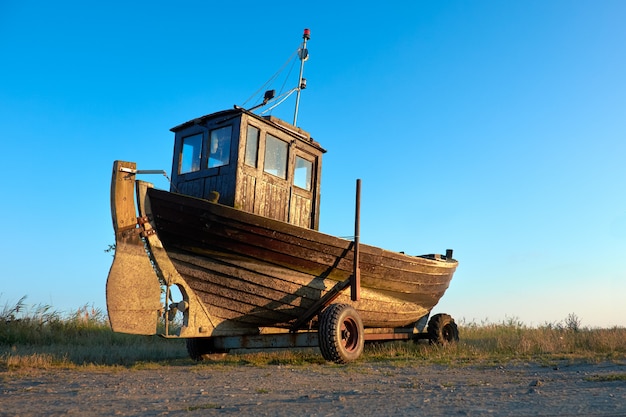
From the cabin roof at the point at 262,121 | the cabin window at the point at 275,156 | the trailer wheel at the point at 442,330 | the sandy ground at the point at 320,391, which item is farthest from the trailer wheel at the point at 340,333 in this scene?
the trailer wheel at the point at 442,330

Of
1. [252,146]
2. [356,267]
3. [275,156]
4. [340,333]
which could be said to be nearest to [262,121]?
[252,146]

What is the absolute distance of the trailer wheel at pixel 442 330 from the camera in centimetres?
1203

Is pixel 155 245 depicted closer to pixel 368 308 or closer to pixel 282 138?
pixel 282 138

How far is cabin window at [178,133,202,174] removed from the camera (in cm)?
910

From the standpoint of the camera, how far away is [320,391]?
5.19 meters

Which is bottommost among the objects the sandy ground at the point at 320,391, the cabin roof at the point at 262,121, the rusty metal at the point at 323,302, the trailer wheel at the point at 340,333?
the sandy ground at the point at 320,391

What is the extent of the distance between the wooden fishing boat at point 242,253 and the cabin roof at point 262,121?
0.07 ft

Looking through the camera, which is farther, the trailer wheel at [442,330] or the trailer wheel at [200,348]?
the trailer wheel at [442,330]

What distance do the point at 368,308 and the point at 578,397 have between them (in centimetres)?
533

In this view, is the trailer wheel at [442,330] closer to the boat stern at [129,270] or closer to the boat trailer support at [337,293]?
the boat trailer support at [337,293]

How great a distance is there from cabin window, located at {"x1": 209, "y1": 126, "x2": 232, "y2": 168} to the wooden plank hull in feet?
4.62

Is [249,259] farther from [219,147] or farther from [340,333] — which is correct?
[219,147]

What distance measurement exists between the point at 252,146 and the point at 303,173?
1394 millimetres

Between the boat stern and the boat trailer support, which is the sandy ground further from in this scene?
the boat trailer support
